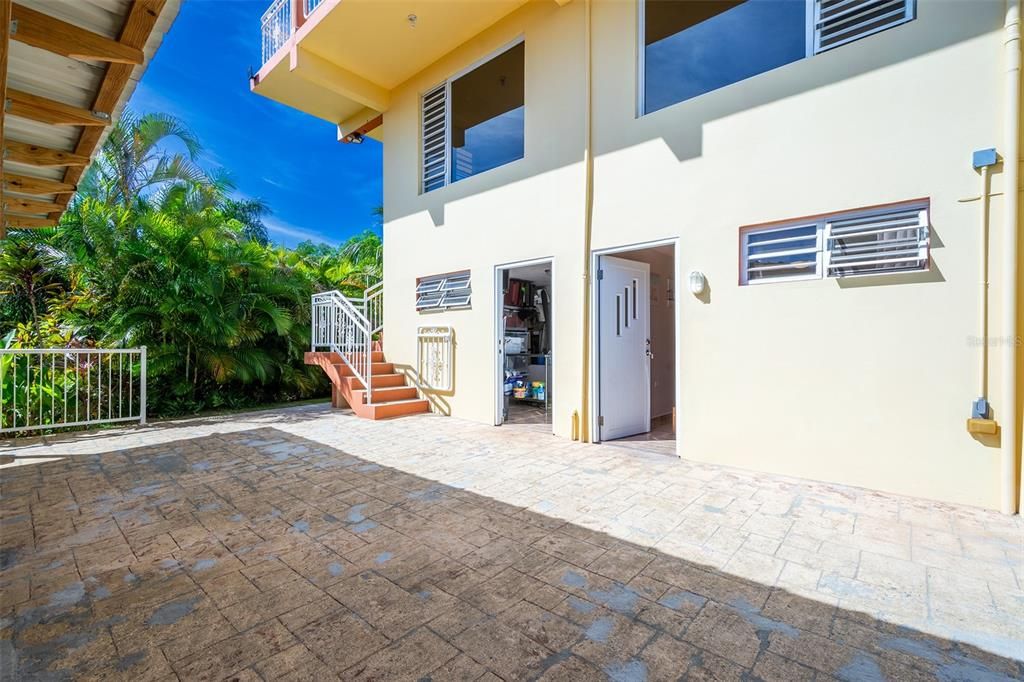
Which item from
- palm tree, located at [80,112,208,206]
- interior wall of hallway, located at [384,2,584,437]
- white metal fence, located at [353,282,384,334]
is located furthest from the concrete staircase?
palm tree, located at [80,112,208,206]

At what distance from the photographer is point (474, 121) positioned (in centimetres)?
729

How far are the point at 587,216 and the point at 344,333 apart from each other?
473 cm

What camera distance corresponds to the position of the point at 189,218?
7.72m

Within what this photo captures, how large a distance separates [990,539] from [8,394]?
32.2ft

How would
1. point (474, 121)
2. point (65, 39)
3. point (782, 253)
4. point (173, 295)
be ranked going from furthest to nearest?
point (474, 121), point (173, 295), point (782, 253), point (65, 39)

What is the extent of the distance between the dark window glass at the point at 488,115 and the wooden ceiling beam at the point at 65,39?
434 cm

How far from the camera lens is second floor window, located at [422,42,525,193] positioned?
21.9 feet

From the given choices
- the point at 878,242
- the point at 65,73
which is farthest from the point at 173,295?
the point at 878,242

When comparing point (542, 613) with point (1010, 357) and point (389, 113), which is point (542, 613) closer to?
point (1010, 357)

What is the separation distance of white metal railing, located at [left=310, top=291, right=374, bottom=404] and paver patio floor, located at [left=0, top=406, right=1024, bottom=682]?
3.30m

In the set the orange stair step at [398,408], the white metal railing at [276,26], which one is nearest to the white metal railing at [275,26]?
the white metal railing at [276,26]

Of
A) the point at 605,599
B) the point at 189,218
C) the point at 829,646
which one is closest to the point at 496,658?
the point at 605,599

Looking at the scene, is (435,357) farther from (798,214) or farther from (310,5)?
(310,5)

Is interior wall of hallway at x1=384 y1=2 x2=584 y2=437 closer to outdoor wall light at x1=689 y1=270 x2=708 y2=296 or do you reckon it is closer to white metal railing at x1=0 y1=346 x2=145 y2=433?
outdoor wall light at x1=689 y1=270 x2=708 y2=296
